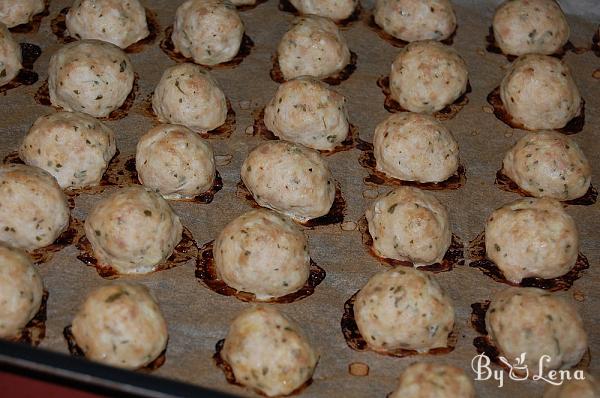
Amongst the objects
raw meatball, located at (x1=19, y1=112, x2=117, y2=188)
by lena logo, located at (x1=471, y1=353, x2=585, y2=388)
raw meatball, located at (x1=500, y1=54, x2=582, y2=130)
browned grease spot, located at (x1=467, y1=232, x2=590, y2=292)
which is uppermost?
raw meatball, located at (x1=500, y1=54, x2=582, y2=130)

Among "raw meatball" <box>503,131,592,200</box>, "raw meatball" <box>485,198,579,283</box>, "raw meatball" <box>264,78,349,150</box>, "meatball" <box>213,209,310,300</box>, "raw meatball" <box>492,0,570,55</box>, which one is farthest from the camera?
"raw meatball" <box>492,0,570,55</box>

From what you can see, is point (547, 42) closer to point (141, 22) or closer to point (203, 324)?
point (141, 22)

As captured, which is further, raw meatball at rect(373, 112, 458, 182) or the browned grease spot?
raw meatball at rect(373, 112, 458, 182)

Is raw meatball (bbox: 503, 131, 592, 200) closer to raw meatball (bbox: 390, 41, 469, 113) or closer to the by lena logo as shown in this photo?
raw meatball (bbox: 390, 41, 469, 113)

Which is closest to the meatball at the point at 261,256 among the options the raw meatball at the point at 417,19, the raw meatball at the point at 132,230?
the raw meatball at the point at 132,230

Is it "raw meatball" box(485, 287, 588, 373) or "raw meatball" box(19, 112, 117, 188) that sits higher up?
"raw meatball" box(19, 112, 117, 188)

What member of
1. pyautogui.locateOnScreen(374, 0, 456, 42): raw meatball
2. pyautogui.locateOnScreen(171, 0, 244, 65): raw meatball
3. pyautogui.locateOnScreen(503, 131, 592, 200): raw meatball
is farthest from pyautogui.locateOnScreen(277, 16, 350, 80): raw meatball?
pyautogui.locateOnScreen(503, 131, 592, 200): raw meatball
